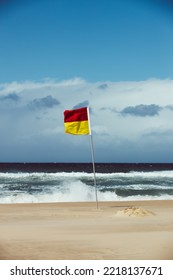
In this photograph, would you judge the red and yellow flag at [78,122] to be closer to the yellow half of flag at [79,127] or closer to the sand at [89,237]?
the yellow half of flag at [79,127]

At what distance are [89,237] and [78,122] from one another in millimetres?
3542

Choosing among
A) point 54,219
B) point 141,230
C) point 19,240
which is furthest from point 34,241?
point 54,219

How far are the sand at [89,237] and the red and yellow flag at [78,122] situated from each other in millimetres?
1448

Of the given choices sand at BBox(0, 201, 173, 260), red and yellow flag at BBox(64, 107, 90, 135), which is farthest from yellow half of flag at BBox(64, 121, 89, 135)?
sand at BBox(0, 201, 173, 260)

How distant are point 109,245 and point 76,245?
0.34 metres

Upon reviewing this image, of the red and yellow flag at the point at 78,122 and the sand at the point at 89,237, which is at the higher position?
the red and yellow flag at the point at 78,122

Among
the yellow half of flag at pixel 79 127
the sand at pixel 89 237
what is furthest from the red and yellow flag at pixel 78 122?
the sand at pixel 89 237

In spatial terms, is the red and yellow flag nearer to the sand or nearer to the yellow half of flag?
the yellow half of flag

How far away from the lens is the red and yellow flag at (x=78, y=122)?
895cm

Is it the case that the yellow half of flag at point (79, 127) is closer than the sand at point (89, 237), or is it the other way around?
the sand at point (89, 237)

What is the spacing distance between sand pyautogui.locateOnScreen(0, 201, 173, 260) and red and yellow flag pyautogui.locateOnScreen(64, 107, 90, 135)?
1.45m

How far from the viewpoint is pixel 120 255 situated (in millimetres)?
4523

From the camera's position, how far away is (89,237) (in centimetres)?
574
